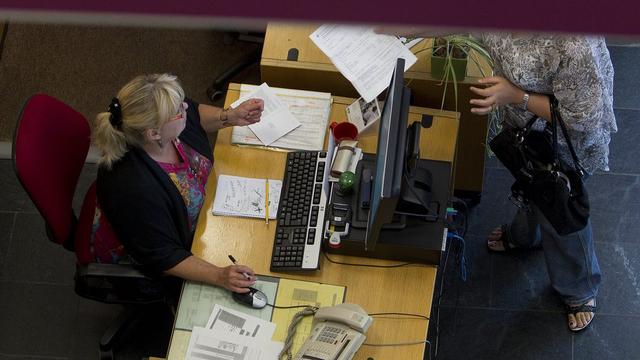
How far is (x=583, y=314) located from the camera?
2.73m

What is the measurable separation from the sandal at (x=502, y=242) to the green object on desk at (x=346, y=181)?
41.7 inches

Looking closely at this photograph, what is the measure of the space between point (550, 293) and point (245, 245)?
1377 mm

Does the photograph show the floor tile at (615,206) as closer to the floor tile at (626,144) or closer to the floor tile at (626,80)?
the floor tile at (626,144)

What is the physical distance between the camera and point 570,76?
1834mm

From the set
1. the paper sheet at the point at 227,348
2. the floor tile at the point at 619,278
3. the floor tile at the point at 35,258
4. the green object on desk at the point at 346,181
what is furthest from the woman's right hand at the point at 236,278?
the floor tile at the point at 619,278

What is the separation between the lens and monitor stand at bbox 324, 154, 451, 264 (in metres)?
1.96

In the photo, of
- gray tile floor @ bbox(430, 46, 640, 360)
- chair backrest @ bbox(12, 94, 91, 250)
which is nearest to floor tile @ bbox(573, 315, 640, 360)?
gray tile floor @ bbox(430, 46, 640, 360)

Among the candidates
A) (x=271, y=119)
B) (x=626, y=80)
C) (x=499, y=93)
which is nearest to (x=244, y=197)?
(x=271, y=119)

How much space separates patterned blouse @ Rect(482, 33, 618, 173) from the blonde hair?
0.86 meters

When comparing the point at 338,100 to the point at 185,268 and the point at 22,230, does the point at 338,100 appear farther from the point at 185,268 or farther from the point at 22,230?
the point at 22,230

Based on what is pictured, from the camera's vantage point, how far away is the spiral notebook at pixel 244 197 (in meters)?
2.16

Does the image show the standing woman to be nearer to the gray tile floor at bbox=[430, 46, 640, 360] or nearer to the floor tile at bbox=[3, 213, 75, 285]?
the gray tile floor at bbox=[430, 46, 640, 360]

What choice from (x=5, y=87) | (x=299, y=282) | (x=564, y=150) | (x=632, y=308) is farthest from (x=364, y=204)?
(x=5, y=87)

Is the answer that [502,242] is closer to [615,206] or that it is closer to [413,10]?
[615,206]
